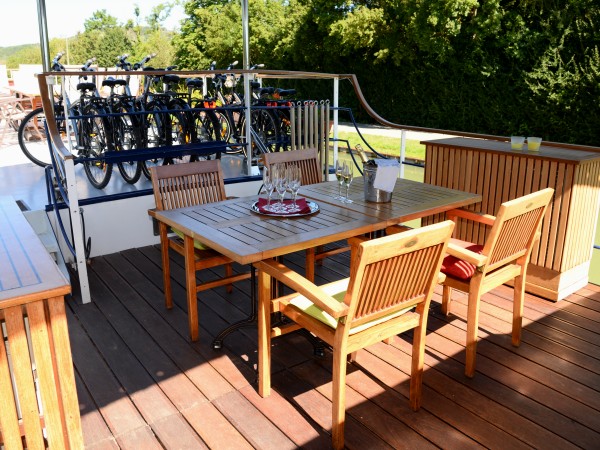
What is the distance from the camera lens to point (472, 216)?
3.05 meters

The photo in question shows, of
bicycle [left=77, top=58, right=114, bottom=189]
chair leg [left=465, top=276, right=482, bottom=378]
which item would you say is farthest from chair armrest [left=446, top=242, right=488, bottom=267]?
bicycle [left=77, top=58, right=114, bottom=189]

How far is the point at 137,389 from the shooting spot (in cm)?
252

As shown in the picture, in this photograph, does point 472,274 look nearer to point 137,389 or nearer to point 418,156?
point 137,389

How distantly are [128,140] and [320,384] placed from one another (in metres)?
3.94

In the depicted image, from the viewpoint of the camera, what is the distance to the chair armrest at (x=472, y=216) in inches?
116

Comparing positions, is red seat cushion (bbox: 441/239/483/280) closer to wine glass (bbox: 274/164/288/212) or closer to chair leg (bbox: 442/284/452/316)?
chair leg (bbox: 442/284/452/316)

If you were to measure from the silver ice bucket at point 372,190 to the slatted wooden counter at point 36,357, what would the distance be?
1682mm

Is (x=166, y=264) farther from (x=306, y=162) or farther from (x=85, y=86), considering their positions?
(x=85, y=86)

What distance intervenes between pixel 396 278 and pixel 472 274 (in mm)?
667

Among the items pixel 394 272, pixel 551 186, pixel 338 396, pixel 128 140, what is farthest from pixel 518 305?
pixel 128 140

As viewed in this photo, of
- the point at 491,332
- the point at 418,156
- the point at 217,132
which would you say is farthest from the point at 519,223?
the point at 418,156

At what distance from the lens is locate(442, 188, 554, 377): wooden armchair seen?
2.43 meters

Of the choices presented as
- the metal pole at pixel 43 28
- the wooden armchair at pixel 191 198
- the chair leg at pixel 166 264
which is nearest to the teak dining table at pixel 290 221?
the wooden armchair at pixel 191 198

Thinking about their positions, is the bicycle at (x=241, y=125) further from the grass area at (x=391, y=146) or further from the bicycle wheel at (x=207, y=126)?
the grass area at (x=391, y=146)
